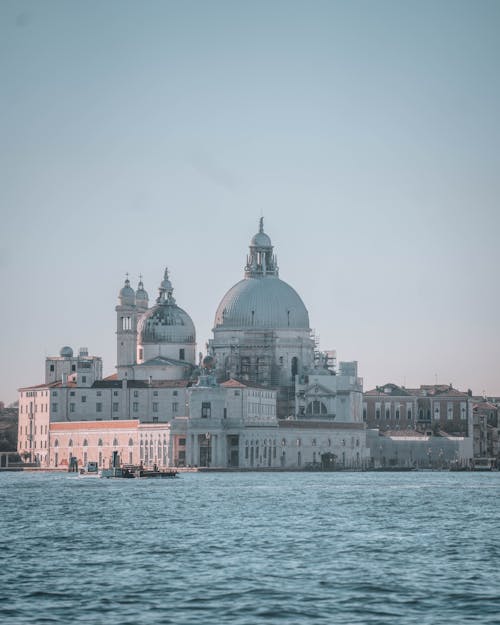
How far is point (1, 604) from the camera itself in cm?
4441

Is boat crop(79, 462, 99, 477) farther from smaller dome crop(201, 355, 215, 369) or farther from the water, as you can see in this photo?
the water

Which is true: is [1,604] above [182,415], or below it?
below

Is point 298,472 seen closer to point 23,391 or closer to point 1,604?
point 23,391

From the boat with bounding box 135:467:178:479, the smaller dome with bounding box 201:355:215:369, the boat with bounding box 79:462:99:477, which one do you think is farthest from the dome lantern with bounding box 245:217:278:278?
the boat with bounding box 135:467:178:479

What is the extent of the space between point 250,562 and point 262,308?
130793 millimetres

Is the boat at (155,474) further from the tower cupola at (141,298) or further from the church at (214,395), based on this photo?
the tower cupola at (141,298)

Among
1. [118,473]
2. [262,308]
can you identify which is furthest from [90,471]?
[262,308]

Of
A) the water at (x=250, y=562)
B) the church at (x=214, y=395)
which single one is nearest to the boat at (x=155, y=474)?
the church at (x=214, y=395)

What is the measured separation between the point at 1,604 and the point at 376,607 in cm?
912

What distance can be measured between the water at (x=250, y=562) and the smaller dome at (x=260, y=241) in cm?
10142

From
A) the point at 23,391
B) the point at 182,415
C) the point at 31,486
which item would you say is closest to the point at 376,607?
the point at 31,486

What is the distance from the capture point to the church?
164875mm

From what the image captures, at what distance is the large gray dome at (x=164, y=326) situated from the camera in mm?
185000

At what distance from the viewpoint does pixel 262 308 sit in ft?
602
